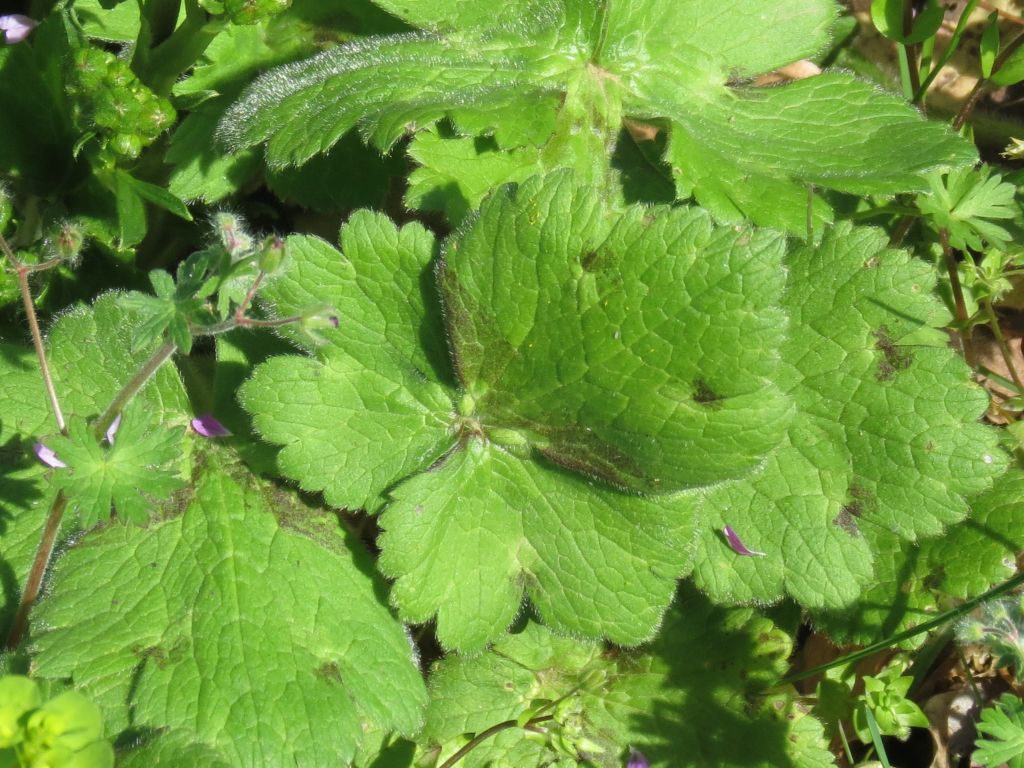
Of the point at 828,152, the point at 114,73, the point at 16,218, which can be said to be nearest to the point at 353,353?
the point at 114,73

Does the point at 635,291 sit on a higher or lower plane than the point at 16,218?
higher

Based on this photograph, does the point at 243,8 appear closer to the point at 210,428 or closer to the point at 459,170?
the point at 459,170

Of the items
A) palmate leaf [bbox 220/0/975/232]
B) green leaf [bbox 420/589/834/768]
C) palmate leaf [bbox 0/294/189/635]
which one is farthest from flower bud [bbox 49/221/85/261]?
green leaf [bbox 420/589/834/768]

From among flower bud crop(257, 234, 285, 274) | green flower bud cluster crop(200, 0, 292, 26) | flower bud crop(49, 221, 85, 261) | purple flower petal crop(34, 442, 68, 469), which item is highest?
green flower bud cluster crop(200, 0, 292, 26)

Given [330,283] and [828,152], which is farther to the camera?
[828,152]

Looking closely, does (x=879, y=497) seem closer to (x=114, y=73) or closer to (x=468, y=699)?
(x=468, y=699)

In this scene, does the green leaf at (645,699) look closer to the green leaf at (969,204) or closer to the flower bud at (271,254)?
the green leaf at (969,204)

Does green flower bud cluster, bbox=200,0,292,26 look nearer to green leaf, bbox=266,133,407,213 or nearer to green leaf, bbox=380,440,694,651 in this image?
green leaf, bbox=266,133,407,213
